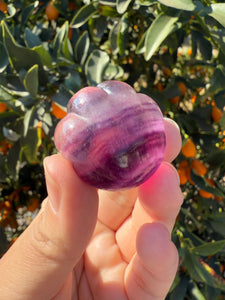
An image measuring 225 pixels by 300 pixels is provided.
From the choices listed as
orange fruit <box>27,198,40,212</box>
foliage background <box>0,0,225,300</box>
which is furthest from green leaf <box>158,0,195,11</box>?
orange fruit <box>27,198,40,212</box>

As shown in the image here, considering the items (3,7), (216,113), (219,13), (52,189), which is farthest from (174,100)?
(52,189)

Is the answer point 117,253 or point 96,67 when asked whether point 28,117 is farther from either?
point 117,253

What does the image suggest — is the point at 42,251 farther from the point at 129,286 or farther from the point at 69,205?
the point at 129,286

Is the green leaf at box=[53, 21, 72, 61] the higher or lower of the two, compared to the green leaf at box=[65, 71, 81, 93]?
higher

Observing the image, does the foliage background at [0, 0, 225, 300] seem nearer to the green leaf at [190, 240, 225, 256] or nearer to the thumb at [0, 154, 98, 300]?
the green leaf at [190, 240, 225, 256]

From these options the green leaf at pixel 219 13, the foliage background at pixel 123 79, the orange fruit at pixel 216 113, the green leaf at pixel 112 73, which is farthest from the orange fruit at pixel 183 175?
the green leaf at pixel 219 13
